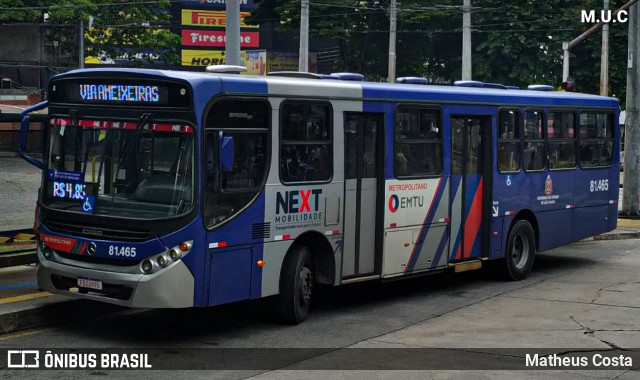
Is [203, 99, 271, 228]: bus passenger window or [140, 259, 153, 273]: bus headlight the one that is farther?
[203, 99, 271, 228]: bus passenger window

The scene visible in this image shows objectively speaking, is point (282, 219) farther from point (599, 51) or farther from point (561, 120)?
point (599, 51)

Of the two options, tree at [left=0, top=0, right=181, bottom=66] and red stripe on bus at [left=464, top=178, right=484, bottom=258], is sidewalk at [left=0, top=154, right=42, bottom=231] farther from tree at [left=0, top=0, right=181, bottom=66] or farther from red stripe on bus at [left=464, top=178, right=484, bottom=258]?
tree at [left=0, top=0, right=181, bottom=66]

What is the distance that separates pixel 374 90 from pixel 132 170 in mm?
3801

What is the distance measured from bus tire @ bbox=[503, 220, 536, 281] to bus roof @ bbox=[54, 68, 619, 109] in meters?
1.97

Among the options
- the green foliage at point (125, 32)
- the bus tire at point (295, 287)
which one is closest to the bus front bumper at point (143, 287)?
the bus tire at point (295, 287)

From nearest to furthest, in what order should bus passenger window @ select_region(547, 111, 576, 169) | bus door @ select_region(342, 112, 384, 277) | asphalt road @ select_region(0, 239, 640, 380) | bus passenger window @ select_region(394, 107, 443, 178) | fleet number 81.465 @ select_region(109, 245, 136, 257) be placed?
1. asphalt road @ select_region(0, 239, 640, 380)
2. fleet number 81.465 @ select_region(109, 245, 136, 257)
3. bus door @ select_region(342, 112, 384, 277)
4. bus passenger window @ select_region(394, 107, 443, 178)
5. bus passenger window @ select_region(547, 111, 576, 169)

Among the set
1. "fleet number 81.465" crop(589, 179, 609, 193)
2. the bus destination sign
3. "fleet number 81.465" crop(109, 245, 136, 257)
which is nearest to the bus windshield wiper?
the bus destination sign

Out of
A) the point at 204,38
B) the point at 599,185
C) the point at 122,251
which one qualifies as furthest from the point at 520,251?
the point at 204,38

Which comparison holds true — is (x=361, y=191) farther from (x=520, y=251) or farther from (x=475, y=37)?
(x=475, y=37)

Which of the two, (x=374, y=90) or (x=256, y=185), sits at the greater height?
(x=374, y=90)

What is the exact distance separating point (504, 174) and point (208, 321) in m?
5.89

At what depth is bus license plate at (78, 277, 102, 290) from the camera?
36.1 feet

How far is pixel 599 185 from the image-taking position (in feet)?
62.7

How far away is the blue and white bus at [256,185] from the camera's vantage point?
36.1ft
